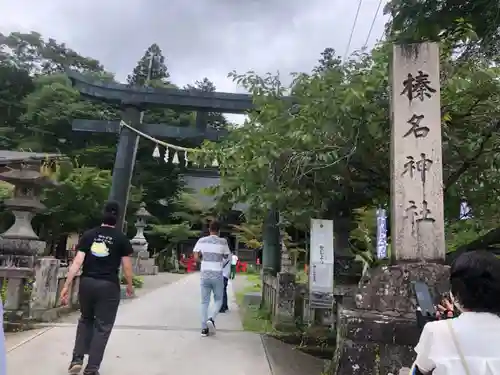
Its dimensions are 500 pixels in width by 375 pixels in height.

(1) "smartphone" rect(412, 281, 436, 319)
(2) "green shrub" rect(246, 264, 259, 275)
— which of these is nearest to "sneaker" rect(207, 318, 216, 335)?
(1) "smartphone" rect(412, 281, 436, 319)

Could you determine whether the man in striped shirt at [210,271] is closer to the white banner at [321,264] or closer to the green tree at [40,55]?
the white banner at [321,264]

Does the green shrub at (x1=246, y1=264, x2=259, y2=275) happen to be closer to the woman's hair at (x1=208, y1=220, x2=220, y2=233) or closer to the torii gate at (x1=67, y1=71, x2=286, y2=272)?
the torii gate at (x1=67, y1=71, x2=286, y2=272)

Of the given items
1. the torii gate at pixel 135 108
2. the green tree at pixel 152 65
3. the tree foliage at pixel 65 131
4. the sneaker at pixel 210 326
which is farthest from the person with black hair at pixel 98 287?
the green tree at pixel 152 65

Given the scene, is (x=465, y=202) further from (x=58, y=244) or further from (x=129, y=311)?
(x=58, y=244)

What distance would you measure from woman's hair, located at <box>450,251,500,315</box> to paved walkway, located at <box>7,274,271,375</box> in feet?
10.8

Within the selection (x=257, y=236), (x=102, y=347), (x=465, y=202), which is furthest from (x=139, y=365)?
(x=257, y=236)

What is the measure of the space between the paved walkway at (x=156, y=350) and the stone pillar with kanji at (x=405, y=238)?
1381 mm

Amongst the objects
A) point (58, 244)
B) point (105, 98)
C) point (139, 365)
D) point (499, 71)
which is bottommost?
point (139, 365)

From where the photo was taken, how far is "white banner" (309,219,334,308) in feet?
20.0

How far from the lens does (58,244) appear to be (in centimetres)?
2150

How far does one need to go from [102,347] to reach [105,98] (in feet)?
34.1

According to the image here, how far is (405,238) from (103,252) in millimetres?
2702

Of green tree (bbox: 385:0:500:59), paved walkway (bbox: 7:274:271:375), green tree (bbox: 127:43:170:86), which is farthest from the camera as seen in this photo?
green tree (bbox: 127:43:170:86)

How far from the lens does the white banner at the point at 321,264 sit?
6.10 meters
